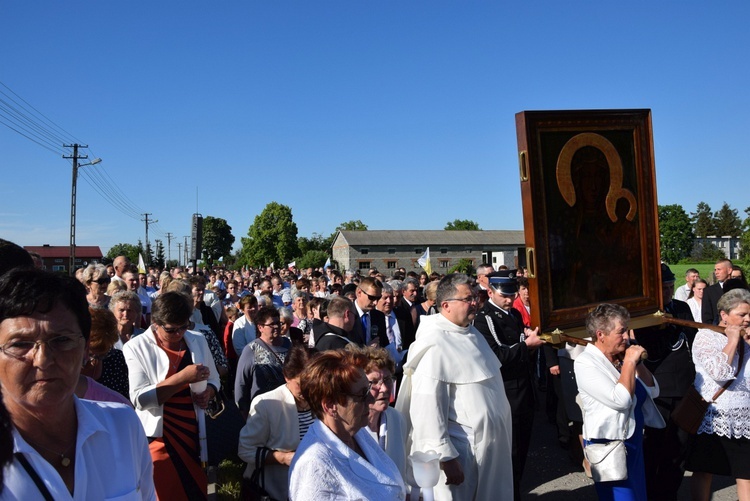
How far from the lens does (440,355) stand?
14.1 ft

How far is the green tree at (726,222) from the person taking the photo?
123 m

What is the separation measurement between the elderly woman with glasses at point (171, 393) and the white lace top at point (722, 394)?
3.76 metres

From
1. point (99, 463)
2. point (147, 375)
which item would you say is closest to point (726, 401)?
point (147, 375)

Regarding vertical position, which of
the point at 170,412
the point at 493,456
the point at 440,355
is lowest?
the point at 493,456

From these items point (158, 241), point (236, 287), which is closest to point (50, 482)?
point (236, 287)

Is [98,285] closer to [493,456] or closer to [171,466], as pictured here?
[171,466]

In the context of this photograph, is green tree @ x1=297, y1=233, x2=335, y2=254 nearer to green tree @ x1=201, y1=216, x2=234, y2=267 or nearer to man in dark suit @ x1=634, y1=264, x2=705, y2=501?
green tree @ x1=201, y1=216, x2=234, y2=267

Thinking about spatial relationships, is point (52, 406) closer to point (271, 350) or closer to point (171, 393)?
point (171, 393)

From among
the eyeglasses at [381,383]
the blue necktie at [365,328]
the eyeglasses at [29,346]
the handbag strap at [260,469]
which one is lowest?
the handbag strap at [260,469]

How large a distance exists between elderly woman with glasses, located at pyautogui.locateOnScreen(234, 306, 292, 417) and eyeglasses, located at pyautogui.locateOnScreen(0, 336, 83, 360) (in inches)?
131

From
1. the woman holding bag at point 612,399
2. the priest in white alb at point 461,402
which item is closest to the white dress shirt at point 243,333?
the priest in white alb at point 461,402

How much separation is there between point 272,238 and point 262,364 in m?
70.9

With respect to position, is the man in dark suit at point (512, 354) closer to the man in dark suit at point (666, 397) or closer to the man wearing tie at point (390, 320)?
the man in dark suit at point (666, 397)

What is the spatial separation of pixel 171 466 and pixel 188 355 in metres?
0.74
